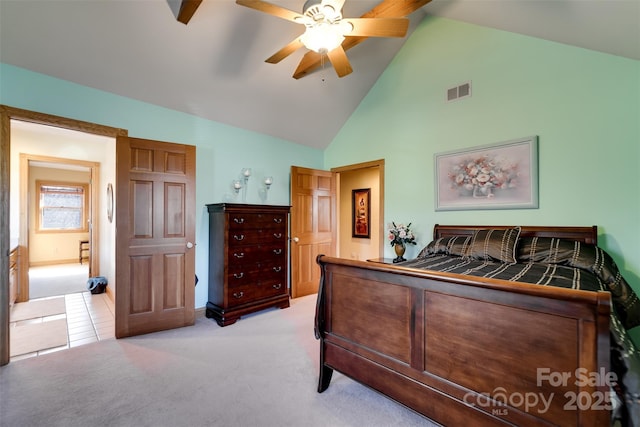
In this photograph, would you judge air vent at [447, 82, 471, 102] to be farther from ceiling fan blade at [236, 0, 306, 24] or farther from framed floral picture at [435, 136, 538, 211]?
ceiling fan blade at [236, 0, 306, 24]

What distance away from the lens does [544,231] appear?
9.45 ft

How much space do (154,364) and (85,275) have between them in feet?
16.0

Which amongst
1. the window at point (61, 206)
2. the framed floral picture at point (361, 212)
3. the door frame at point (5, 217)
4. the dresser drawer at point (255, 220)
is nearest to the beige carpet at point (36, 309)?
the door frame at point (5, 217)

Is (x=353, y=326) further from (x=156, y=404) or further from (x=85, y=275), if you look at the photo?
(x=85, y=275)

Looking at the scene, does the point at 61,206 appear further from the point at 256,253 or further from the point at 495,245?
the point at 495,245

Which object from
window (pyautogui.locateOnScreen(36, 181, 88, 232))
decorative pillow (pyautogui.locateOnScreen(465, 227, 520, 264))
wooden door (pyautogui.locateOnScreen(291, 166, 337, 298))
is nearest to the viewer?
decorative pillow (pyautogui.locateOnScreen(465, 227, 520, 264))

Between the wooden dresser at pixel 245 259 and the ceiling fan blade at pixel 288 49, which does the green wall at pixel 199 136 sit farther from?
the ceiling fan blade at pixel 288 49

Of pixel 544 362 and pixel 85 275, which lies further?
pixel 85 275

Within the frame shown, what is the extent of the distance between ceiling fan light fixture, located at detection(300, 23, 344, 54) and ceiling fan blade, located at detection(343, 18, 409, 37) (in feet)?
0.33

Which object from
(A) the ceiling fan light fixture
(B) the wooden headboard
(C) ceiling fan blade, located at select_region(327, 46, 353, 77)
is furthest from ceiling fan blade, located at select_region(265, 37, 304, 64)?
(B) the wooden headboard

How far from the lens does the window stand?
23.0 feet

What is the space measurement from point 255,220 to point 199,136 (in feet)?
4.27

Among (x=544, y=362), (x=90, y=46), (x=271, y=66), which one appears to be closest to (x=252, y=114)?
(x=271, y=66)

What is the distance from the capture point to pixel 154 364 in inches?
95.3
